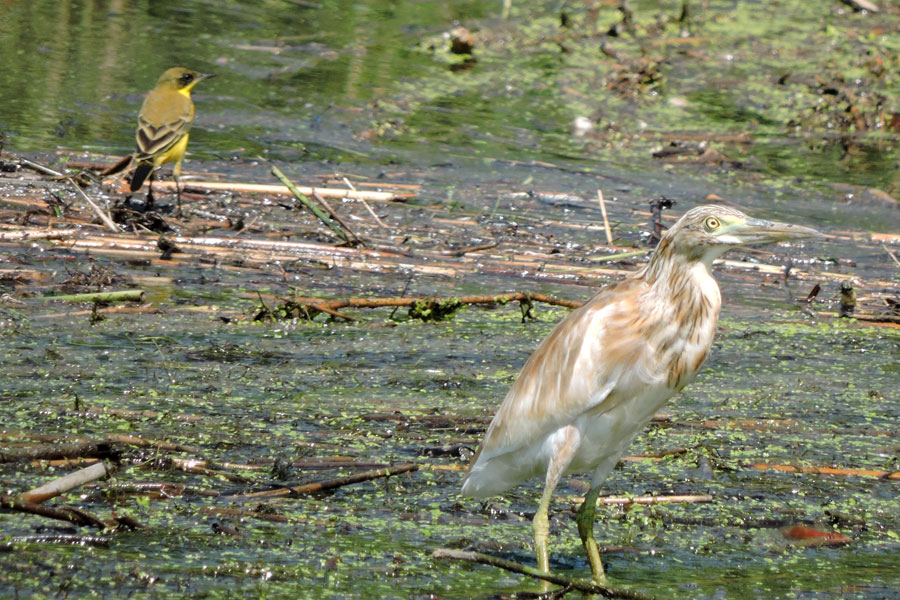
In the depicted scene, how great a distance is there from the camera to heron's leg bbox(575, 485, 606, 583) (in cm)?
406

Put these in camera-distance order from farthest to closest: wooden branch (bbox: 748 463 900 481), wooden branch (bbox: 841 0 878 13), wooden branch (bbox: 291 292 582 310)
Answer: wooden branch (bbox: 841 0 878 13) → wooden branch (bbox: 291 292 582 310) → wooden branch (bbox: 748 463 900 481)

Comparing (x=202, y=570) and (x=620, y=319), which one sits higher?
(x=620, y=319)

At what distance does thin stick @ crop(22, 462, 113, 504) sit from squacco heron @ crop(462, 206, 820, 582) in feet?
3.76

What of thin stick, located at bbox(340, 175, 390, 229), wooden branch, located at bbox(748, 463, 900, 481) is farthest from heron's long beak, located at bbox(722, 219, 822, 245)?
thin stick, located at bbox(340, 175, 390, 229)

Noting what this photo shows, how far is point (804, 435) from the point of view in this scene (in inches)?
210

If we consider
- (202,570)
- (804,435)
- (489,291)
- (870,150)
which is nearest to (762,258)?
(489,291)

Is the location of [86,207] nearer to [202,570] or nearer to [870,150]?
[202,570]

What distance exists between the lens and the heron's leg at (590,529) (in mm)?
4062

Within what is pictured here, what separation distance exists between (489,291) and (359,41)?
5.89 m

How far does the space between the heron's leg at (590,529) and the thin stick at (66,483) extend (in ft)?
4.87

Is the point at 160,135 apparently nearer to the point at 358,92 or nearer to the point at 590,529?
the point at 358,92

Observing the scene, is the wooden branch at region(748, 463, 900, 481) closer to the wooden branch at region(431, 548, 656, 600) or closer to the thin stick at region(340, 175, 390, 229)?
the wooden branch at region(431, 548, 656, 600)

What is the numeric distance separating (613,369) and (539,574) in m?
0.69

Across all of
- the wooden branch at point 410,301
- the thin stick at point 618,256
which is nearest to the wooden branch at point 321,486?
the wooden branch at point 410,301
